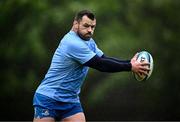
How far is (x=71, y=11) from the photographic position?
11.5 m

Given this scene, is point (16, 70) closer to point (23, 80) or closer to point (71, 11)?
point (23, 80)

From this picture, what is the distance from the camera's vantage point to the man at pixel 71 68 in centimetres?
607

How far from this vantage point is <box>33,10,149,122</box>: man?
607 centimetres

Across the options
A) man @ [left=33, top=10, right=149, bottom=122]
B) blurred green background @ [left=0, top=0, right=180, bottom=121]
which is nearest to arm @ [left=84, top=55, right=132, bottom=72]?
man @ [left=33, top=10, right=149, bottom=122]

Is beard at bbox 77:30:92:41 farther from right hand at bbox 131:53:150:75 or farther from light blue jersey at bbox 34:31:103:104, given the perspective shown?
right hand at bbox 131:53:150:75

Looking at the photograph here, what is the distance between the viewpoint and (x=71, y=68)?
6.14 metres

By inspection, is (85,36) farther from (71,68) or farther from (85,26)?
(71,68)

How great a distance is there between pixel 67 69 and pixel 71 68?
0.13 ft

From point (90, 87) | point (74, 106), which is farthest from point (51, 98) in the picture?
point (90, 87)

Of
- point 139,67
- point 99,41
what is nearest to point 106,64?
point 139,67

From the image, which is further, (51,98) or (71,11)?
(71,11)

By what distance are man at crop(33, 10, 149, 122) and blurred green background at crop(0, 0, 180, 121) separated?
5291 millimetres

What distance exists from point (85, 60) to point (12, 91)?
591 centimetres

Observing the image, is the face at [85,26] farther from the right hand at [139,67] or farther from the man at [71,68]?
the right hand at [139,67]
